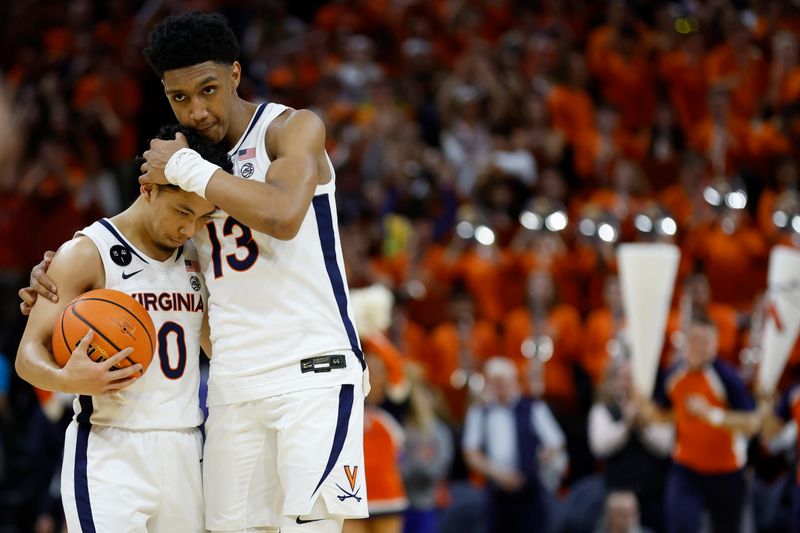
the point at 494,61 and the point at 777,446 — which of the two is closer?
the point at 777,446

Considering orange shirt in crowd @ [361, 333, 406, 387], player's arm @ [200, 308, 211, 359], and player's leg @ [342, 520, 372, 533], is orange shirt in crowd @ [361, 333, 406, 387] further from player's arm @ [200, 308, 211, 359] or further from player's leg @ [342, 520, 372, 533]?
player's arm @ [200, 308, 211, 359]

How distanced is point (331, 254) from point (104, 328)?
2.69 ft

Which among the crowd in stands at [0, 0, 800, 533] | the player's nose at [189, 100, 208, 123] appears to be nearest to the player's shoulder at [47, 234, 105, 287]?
the player's nose at [189, 100, 208, 123]

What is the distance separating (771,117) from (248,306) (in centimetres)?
1045

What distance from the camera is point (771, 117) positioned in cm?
1308

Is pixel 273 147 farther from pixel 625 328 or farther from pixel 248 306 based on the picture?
pixel 625 328

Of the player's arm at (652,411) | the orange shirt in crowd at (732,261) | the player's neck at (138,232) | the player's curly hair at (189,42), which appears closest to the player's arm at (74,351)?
the player's neck at (138,232)

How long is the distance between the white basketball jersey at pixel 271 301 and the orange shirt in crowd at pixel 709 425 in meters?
5.99

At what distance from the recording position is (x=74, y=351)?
383cm

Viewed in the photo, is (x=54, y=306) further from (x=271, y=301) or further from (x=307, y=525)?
(x=307, y=525)

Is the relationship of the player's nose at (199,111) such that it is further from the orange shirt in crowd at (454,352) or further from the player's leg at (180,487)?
the orange shirt in crowd at (454,352)

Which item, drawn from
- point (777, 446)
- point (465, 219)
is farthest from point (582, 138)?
point (777, 446)

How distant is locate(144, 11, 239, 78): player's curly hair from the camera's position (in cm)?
392

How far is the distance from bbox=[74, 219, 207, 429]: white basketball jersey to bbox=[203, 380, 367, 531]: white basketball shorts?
0.56 ft
